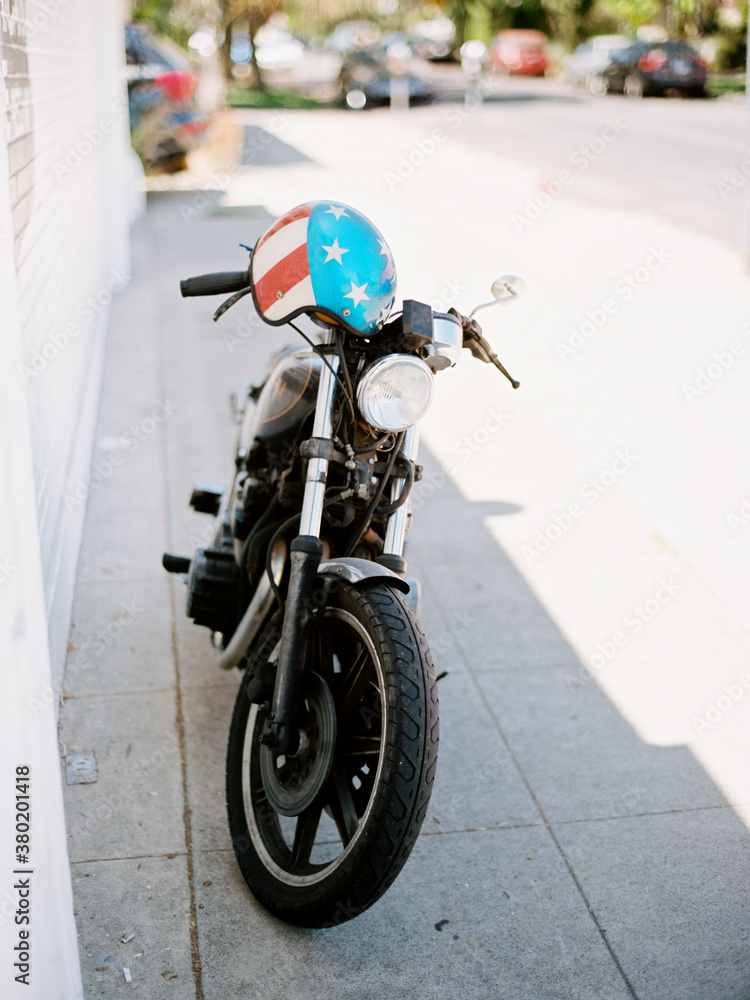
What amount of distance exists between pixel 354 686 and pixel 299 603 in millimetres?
233

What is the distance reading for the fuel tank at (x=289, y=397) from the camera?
3074mm

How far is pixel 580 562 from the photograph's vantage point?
454 centimetres

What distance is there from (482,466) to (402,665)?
11.1 feet

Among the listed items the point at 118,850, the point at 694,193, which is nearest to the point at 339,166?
the point at 694,193

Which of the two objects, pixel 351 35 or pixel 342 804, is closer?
pixel 342 804

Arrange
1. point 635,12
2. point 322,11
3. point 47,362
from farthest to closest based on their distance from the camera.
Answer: point 635,12 < point 322,11 < point 47,362

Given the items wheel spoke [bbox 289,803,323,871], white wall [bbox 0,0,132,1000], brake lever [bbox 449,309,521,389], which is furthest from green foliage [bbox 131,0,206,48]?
wheel spoke [bbox 289,803,323,871]

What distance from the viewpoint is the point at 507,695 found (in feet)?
11.9

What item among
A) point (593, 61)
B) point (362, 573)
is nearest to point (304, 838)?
point (362, 573)

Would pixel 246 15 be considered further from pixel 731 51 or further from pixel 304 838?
pixel 304 838

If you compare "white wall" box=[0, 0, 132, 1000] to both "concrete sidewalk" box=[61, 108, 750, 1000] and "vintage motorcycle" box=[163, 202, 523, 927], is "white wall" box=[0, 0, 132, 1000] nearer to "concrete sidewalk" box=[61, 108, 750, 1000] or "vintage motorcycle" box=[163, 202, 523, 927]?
"concrete sidewalk" box=[61, 108, 750, 1000]

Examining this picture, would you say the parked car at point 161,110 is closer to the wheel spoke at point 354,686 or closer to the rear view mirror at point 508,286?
the rear view mirror at point 508,286

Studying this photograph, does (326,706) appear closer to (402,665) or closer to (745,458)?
(402,665)

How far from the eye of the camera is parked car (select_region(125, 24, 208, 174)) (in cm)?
1404
